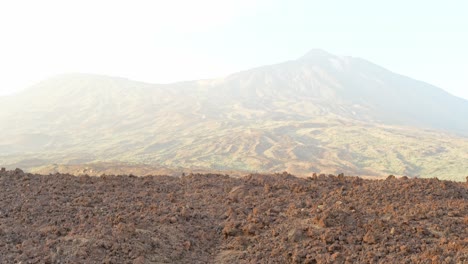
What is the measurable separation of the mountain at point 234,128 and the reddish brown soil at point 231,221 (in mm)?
39812

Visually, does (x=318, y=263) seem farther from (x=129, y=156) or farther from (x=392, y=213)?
(x=129, y=156)

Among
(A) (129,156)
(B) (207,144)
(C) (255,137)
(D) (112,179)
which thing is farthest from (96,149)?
(D) (112,179)

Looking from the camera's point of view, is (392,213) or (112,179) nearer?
(392,213)

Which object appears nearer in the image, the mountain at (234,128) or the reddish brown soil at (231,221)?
the reddish brown soil at (231,221)

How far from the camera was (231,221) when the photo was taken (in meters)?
7.81

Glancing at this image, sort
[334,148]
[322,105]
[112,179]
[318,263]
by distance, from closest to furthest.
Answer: [318,263] < [112,179] < [334,148] < [322,105]

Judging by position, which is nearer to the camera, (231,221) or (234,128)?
(231,221)

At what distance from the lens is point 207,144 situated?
78500mm

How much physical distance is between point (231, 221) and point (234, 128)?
9141 cm

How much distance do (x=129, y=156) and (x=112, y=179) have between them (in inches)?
2474

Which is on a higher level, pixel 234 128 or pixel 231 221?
pixel 231 221

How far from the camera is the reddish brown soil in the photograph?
20.6ft

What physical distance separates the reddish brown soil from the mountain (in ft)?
131

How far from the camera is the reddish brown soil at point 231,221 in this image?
6.29 metres
